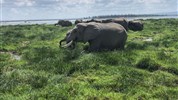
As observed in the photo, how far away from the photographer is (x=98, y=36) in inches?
754

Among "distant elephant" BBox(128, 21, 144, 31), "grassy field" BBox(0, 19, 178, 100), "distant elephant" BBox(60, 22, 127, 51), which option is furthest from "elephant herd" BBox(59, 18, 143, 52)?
"distant elephant" BBox(128, 21, 144, 31)

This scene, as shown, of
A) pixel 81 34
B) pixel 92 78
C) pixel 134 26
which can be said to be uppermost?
pixel 81 34

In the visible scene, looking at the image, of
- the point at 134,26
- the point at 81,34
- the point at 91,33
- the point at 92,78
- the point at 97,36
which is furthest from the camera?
the point at 134,26

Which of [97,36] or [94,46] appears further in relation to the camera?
[97,36]

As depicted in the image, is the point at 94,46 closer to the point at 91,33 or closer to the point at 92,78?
the point at 91,33

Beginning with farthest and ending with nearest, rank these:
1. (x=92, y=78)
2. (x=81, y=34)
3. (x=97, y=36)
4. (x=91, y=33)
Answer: (x=81, y=34) < (x=97, y=36) < (x=91, y=33) < (x=92, y=78)

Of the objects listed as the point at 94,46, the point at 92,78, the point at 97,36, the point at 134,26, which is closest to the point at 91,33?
the point at 97,36

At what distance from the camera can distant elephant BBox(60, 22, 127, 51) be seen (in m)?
18.9

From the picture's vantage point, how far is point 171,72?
1400cm

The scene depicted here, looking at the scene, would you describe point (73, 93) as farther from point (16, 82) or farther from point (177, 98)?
point (177, 98)

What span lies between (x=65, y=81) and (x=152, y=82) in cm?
311

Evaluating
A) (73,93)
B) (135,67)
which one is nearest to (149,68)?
(135,67)

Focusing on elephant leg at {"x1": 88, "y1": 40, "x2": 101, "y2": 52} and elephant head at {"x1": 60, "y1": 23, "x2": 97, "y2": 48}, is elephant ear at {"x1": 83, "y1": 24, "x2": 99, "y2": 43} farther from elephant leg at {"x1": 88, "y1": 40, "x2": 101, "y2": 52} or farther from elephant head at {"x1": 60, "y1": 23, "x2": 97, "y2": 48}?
elephant leg at {"x1": 88, "y1": 40, "x2": 101, "y2": 52}

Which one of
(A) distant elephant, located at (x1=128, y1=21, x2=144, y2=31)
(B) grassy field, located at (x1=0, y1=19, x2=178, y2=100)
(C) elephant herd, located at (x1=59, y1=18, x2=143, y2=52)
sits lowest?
(A) distant elephant, located at (x1=128, y1=21, x2=144, y2=31)
